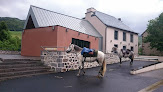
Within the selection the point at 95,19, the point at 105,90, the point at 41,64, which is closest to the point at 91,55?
the point at 105,90

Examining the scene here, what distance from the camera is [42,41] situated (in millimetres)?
12977

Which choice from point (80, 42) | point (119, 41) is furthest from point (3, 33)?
point (119, 41)

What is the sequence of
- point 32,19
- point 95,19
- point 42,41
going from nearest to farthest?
1. point 42,41
2. point 32,19
3. point 95,19

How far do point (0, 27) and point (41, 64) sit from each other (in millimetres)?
30322

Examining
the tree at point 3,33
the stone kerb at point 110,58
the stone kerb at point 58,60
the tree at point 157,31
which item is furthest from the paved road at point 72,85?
the tree at point 3,33

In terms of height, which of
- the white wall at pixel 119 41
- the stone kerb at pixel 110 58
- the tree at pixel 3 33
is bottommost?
the stone kerb at pixel 110 58

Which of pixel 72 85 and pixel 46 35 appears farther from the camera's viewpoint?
pixel 46 35

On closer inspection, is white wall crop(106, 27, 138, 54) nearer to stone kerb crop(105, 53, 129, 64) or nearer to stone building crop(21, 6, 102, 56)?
stone kerb crop(105, 53, 129, 64)

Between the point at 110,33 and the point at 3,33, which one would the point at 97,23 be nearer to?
the point at 110,33

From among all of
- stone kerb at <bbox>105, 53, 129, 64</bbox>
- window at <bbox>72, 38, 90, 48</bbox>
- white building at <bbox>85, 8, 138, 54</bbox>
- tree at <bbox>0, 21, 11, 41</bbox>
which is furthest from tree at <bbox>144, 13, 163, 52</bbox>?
tree at <bbox>0, 21, 11, 41</bbox>

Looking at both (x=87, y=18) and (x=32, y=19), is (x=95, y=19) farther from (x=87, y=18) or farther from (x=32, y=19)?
(x=32, y=19)

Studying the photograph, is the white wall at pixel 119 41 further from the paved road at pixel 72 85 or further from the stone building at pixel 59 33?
the paved road at pixel 72 85

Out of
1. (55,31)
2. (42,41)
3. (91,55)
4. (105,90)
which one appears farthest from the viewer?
(42,41)

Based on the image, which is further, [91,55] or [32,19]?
[32,19]
